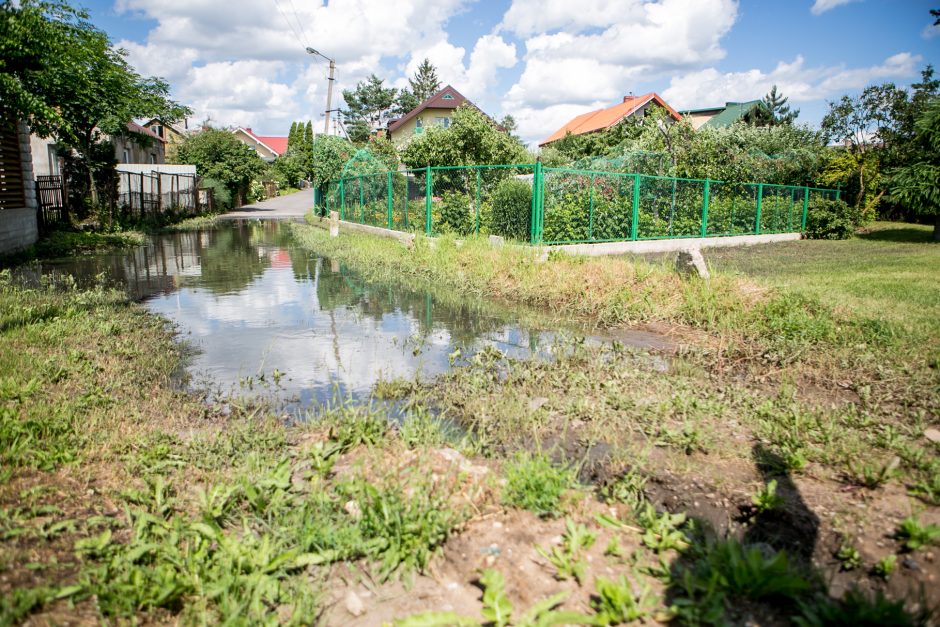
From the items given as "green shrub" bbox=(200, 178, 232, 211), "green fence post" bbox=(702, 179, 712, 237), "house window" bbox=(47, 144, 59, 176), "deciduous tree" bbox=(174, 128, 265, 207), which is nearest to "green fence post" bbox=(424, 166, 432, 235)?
"green fence post" bbox=(702, 179, 712, 237)

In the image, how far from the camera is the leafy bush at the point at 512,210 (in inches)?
562

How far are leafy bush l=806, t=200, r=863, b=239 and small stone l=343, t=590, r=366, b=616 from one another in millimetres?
24187

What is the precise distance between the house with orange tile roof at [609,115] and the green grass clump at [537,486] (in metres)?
38.8

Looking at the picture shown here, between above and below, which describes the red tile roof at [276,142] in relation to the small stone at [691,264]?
above

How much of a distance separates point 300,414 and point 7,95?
11.8 meters

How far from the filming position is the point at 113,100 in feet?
63.0

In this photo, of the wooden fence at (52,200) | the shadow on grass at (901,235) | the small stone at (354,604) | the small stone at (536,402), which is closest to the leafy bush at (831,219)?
the shadow on grass at (901,235)

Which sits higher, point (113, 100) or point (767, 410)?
point (113, 100)

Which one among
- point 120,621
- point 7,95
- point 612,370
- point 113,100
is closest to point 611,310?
point 612,370

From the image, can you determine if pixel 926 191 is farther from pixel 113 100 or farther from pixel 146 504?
pixel 113 100

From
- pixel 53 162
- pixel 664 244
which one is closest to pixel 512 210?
pixel 664 244

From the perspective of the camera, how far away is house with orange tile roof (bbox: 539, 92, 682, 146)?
45.9m

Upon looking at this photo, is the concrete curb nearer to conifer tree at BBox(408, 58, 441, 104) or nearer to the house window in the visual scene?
the house window

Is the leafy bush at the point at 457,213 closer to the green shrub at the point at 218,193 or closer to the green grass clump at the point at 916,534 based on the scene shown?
the green grass clump at the point at 916,534
